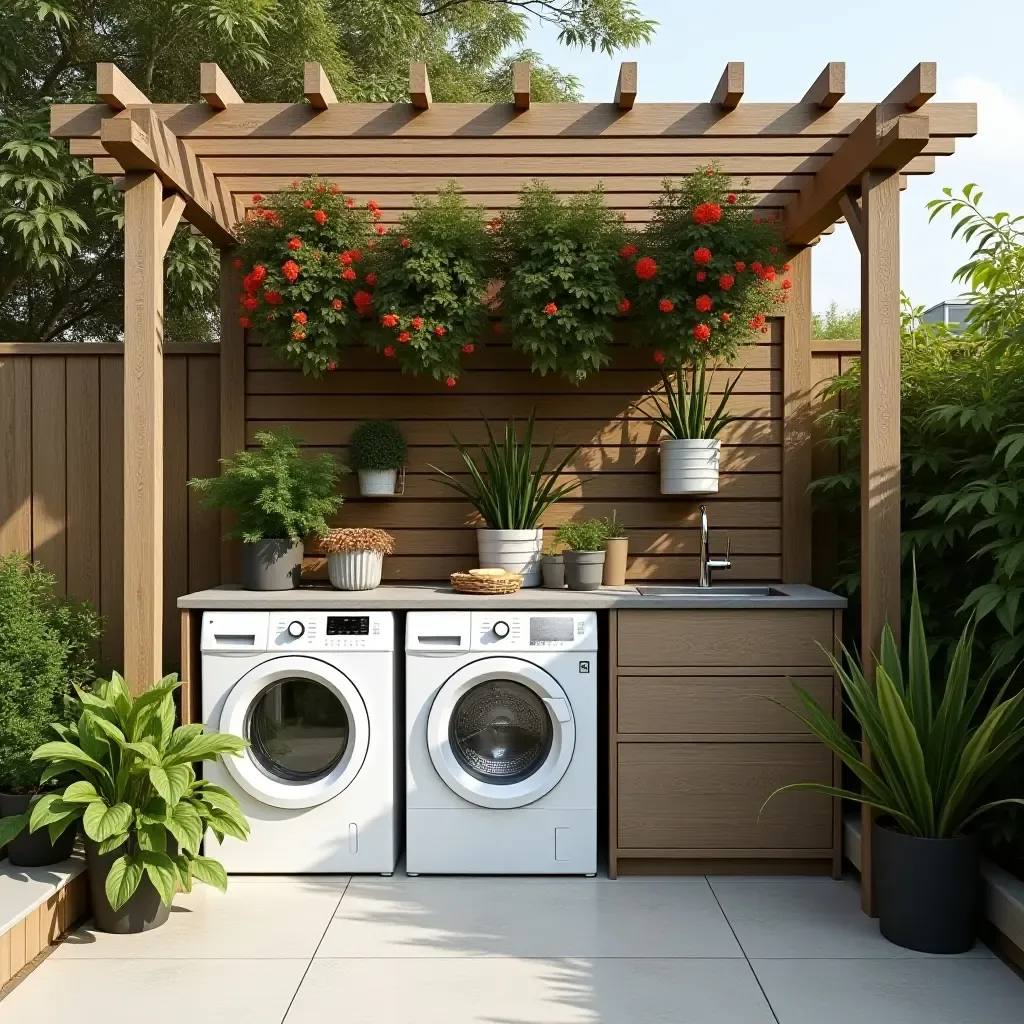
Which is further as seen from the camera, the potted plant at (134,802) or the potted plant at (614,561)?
the potted plant at (614,561)

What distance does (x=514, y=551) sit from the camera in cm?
380

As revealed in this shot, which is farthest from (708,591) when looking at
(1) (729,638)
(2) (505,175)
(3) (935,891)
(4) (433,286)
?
(2) (505,175)

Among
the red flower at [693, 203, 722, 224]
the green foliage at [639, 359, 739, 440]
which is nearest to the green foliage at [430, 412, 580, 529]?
the green foliage at [639, 359, 739, 440]

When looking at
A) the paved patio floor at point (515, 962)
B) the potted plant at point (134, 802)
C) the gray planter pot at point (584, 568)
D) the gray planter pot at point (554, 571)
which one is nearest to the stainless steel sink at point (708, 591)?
the gray planter pot at point (584, 568)

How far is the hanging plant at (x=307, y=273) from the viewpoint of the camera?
144 inches

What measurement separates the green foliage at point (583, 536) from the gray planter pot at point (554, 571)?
0.22 feet

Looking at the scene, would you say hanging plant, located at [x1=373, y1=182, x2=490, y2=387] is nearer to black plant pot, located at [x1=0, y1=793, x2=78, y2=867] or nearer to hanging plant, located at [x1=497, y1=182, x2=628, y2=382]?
hanging plant, located at [x1=497, y1=182, x2=628, y2=382]

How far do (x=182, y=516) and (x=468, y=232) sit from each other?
64.5 inches

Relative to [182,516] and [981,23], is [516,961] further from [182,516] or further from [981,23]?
[981,23]

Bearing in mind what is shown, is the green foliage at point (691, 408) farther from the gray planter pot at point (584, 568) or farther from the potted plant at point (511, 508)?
the gray planter pot at point (584, 568)

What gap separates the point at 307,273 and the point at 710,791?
2.31 metres

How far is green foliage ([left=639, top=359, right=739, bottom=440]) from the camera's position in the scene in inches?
154

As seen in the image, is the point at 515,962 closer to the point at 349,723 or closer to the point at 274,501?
the point at 349,723

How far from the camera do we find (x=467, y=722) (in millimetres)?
3498
